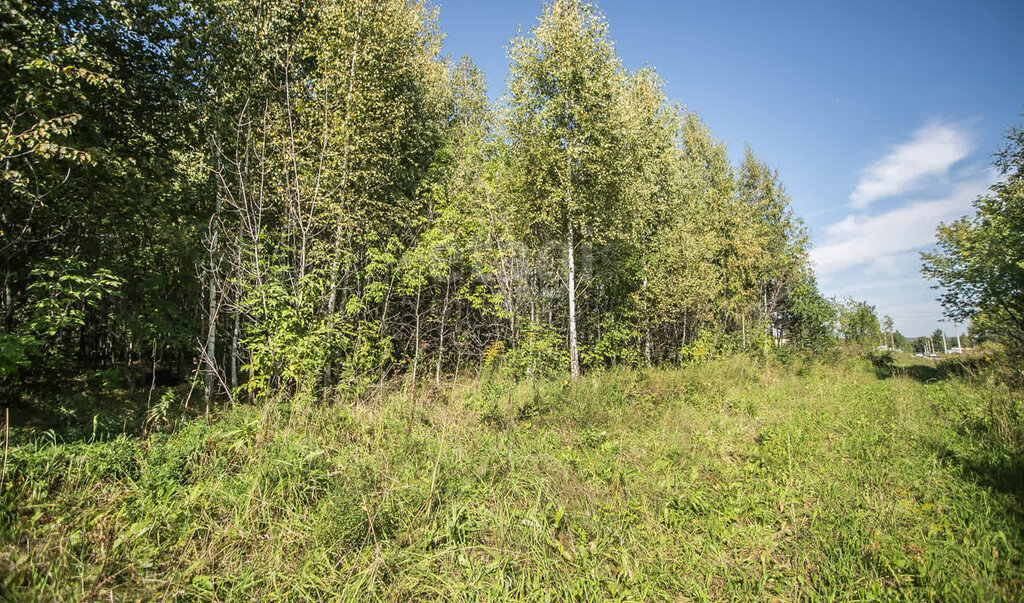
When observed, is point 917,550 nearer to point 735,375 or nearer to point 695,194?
point 735,375

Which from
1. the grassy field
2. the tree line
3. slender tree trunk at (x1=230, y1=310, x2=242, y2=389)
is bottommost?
the grassy field

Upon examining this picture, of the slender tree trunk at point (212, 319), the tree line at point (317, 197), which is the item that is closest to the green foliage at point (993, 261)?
the tree line at point (317, 197)

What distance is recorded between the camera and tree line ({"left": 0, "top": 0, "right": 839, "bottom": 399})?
660 cm

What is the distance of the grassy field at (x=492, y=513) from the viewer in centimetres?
315

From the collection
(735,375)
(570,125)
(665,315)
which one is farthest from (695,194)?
(735,375)

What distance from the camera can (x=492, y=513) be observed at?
150 inches

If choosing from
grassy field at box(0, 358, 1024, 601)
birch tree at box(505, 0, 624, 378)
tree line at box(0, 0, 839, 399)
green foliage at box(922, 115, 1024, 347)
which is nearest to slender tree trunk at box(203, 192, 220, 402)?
tree line at box(0, 0, 839, 399)

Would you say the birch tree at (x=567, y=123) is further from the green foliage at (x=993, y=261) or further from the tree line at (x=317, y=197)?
the green foliage at (x=993, y=261)

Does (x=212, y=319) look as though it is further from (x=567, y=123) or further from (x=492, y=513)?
(x=567, y=123)

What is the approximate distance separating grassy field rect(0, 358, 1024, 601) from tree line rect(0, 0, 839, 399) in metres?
1.78

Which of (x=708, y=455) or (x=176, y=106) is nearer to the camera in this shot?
(x=708, y=455)

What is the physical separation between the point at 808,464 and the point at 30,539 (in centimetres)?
823

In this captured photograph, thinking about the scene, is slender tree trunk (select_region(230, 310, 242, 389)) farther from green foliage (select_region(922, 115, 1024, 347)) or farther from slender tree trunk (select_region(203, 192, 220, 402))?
green foliage (select_region(922, 115, 1024, 347))

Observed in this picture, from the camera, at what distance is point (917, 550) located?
3.69 m
